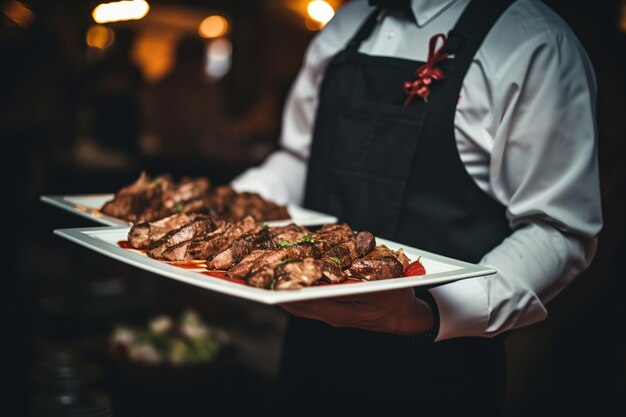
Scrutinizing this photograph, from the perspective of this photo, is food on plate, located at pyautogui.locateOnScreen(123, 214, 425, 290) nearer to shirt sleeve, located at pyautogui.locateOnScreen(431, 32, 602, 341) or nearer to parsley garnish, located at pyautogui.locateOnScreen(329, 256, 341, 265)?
parsley garnish, located at pyautogui.locateOnScreen(329, 256, 341, 265)

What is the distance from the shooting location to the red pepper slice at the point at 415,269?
1.53 meters

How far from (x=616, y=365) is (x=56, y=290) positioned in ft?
13.0

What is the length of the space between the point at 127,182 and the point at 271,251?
249 inches

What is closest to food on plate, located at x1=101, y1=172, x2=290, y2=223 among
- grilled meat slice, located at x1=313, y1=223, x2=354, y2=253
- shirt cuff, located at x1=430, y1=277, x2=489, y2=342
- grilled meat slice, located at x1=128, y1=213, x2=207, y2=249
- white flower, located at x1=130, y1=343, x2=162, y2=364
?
grilled meat slice, located at x1=128, y1=213, x2=207, y2=249

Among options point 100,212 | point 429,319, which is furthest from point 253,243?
point 100,212

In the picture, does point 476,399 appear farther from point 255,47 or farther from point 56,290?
point 255,47

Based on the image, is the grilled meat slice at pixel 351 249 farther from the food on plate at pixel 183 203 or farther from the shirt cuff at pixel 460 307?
the food on plate at pixel 183 203

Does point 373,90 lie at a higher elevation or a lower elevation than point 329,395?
higher

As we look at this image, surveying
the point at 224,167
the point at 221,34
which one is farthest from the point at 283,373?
the point at 221,34

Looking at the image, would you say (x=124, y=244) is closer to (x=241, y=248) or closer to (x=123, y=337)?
(x=241, y=248)

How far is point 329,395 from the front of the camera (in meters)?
2.20

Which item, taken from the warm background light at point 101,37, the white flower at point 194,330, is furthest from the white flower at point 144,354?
the warm background light at point 101,37

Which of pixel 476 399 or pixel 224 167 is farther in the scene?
pixel 224 167

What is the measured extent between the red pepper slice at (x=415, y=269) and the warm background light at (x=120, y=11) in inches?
200
